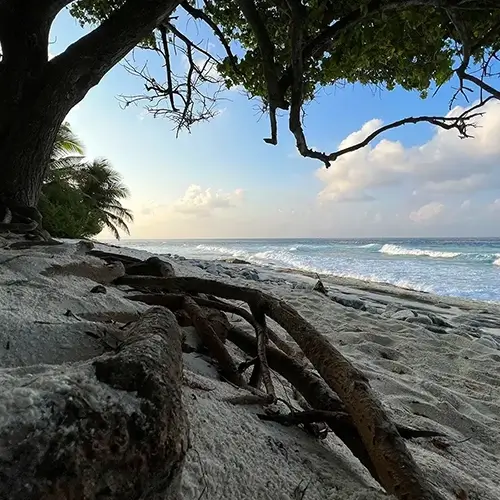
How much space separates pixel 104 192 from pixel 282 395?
22006mm

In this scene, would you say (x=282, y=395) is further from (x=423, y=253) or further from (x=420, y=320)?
(x=423, y=253)

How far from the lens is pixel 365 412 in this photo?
47.8 inches

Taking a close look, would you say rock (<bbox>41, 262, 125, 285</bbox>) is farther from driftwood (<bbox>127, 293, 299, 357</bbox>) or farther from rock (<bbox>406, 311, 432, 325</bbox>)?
rock (<bbox>406, 311, 432, 325</bbox>)

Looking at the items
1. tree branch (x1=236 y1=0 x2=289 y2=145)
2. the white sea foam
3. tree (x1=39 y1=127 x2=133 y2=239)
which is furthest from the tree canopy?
the white sea foam

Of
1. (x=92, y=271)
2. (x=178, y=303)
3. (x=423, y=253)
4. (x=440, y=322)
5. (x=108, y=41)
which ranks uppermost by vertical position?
(x=108, y=41)

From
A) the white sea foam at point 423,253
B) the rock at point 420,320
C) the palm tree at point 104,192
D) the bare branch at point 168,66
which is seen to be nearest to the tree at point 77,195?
the palm tree at point 104,192

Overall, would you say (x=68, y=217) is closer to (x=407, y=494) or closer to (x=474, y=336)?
(x=474, y=336)

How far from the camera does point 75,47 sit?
3893 mm

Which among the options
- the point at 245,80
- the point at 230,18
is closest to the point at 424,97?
the point at 245,80

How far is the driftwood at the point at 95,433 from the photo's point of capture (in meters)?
0.63

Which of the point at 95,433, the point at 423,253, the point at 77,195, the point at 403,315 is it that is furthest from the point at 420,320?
the point at 423,253

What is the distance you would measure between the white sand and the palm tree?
19.5 m

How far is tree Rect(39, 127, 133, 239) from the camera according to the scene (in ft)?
54.4

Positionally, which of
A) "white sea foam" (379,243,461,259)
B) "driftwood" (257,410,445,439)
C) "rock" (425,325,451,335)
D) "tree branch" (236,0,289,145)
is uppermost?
"tree branch" (236,0,289,145)
